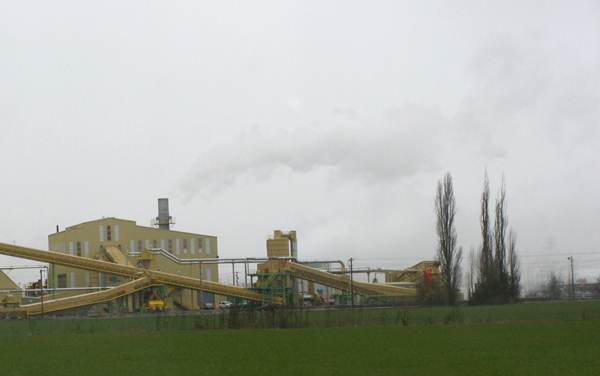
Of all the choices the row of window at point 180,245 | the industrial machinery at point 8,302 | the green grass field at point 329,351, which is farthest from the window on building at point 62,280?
the green grass field at point 329,351

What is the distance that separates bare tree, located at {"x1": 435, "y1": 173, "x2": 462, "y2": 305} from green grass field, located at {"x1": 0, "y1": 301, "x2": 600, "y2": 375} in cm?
2610

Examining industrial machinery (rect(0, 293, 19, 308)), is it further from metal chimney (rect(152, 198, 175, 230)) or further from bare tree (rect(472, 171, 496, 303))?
bare tree (rect(472, 171, 496, 303))

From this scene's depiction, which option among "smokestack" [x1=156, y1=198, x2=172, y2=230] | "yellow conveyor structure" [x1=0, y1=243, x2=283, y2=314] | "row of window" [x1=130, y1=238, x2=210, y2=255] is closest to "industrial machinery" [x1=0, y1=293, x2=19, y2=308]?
"yellow conveyor structure" [x1=0, y1=243, x2=283, y2=314]

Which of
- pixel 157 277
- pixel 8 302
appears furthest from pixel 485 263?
pixel 8 302

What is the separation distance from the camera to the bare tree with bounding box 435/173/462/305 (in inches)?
2292

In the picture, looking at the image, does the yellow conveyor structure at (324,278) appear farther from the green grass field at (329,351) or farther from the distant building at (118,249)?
the green grass field at (329,351)

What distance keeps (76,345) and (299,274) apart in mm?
39672

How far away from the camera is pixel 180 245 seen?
258 ft

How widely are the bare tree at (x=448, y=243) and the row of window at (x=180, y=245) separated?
32576 mm

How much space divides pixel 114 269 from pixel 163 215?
20.7m

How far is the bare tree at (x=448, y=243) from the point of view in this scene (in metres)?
58.2

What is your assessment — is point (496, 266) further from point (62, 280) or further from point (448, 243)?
point (62, 280)

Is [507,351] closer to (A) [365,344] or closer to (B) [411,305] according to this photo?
(A) [365,344]

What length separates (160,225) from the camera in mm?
83812
